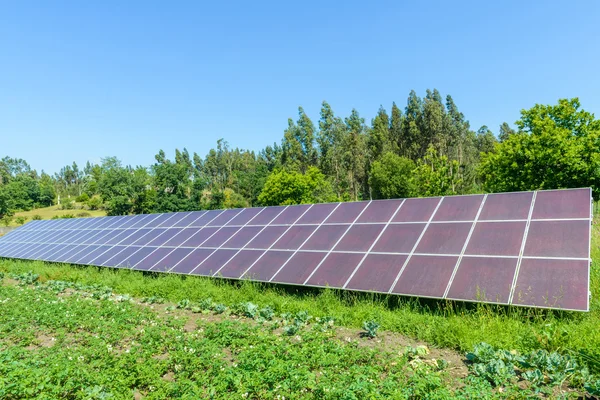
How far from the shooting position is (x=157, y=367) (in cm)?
519

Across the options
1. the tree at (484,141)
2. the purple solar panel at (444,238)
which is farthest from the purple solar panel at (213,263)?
the tree at (484,141)

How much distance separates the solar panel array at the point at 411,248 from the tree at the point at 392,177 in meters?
37.4

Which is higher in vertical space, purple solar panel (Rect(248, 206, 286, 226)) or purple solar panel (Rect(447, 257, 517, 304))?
purple solar panel (Rect(248, 206, 286, 226))

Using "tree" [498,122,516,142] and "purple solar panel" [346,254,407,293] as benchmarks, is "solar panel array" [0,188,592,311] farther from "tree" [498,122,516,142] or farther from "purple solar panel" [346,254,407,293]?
"tree" [498,122,516,142]

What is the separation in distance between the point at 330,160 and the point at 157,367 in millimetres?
56311

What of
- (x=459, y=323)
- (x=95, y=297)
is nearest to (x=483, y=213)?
(x=459, y=323)

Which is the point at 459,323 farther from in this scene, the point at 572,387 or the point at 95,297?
the point at 95,297

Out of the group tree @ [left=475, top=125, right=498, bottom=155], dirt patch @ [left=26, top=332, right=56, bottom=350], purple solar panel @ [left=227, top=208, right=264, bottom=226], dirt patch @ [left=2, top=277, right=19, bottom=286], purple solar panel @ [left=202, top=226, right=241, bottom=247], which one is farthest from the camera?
tree @ [left=475, top=125, right=498, bottom=155]

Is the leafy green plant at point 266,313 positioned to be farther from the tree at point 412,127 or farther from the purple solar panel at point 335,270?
the tree at point 412,127

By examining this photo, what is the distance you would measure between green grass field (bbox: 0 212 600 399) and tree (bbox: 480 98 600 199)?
25187mm

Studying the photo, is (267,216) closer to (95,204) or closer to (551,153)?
(551,153)

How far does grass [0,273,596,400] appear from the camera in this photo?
4215 millimetres

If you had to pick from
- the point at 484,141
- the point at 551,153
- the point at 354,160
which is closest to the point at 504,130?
the point at 484,141

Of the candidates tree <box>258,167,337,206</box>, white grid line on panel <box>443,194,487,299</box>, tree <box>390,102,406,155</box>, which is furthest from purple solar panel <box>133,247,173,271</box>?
tree <box>390,102,406,155</box>
